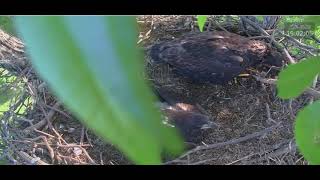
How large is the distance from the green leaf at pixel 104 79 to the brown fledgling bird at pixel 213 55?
1.58 meters

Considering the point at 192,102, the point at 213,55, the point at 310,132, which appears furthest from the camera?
the point at 192,102

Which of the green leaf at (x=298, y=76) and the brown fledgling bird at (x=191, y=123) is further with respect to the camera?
the brown fledgling bird at (x=191, y=123)

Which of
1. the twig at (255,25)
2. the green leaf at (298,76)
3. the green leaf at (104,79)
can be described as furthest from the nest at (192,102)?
the green leaf at (104,79)

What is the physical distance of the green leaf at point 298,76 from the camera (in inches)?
10.4

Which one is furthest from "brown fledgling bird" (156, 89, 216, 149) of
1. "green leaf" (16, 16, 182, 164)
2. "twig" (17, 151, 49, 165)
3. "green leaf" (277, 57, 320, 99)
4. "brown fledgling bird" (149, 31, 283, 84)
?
"green leaf" (16, 16, 182, 164)

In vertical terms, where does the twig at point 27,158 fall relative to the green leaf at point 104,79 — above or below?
below

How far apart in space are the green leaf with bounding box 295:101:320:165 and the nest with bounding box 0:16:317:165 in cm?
117

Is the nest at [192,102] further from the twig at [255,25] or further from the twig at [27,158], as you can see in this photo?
the twig at [255,25]

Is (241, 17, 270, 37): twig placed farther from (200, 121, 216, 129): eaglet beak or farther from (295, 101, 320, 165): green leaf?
(295, 101, 320, 165): green leaf

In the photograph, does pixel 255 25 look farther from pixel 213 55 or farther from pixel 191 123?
pixel 191 123

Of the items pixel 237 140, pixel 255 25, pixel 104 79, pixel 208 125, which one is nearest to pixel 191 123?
pixel 208 125

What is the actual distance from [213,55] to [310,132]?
4.66ft

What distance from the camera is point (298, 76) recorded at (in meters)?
0.28
